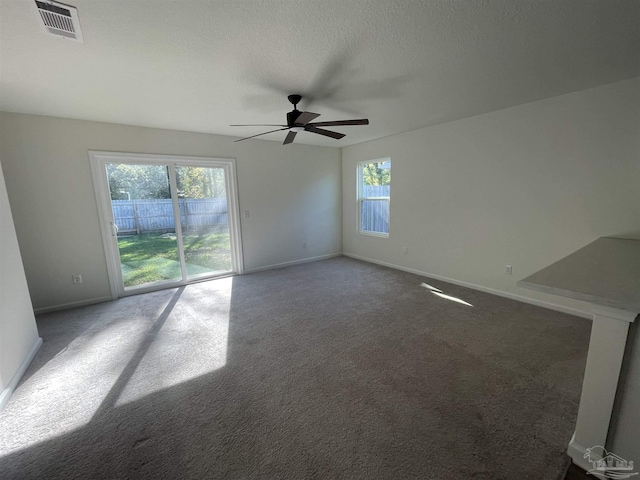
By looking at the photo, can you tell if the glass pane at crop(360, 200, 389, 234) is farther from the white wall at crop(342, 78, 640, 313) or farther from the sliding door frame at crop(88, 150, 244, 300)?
the sliding door frame at crop(88, 150, 244, 300)

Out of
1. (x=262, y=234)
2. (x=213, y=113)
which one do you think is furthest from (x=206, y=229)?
(x=213, y=113)

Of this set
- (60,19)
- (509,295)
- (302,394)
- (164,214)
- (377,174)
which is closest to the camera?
(60,19)

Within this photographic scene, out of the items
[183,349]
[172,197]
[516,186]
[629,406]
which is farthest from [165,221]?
[516,186]

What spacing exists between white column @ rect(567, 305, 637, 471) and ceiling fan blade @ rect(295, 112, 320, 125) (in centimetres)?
232

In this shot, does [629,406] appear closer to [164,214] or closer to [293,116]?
[293,116]

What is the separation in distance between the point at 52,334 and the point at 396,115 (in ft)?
15.6

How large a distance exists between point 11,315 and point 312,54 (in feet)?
10.4

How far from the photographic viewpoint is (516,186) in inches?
125

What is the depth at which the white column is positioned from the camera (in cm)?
113

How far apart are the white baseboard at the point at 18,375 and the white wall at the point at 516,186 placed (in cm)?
478

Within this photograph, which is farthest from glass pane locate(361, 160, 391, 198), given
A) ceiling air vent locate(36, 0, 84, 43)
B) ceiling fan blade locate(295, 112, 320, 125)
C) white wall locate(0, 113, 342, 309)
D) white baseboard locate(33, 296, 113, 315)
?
white baseboard locate(33, 296, 113, 315)

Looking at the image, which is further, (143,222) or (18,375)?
(143,222)

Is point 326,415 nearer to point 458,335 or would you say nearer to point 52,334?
point 458,335

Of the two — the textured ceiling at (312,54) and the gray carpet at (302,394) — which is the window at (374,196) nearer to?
the textured ceiling at (312,54)
